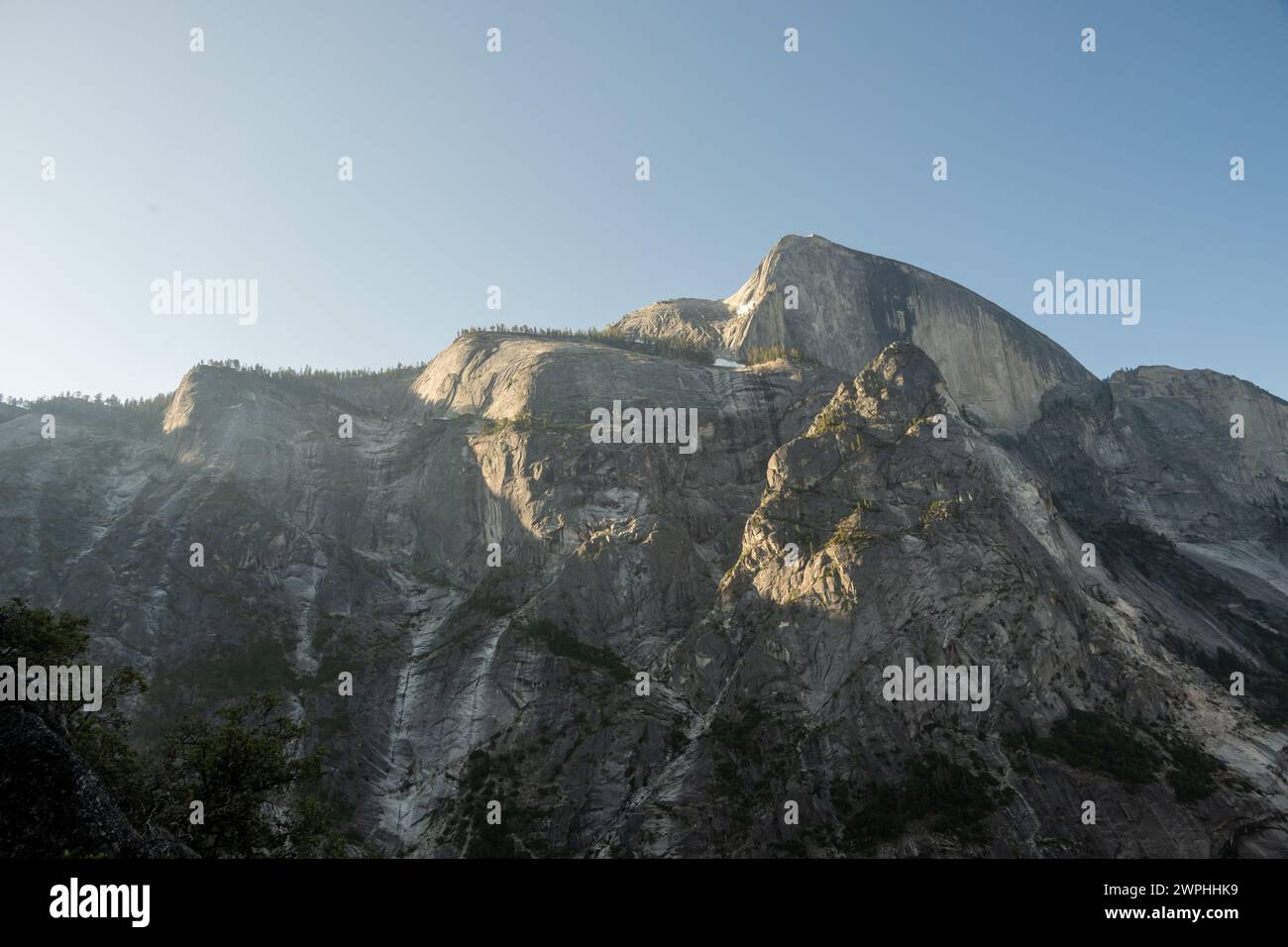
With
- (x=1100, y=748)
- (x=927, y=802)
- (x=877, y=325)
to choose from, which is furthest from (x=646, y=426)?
(x=877, y=325)

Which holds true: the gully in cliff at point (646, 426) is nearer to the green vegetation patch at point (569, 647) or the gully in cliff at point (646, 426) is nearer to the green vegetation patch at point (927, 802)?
the green vegetation patch at point (569, 647)

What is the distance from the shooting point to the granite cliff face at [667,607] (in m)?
73.8

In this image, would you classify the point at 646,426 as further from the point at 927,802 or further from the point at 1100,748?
the point at 1100,748

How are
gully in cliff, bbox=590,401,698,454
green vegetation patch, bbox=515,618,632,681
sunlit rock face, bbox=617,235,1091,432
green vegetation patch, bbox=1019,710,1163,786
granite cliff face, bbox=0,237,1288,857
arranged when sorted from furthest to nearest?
sunlit rock face, bbox=617,235,1091,432 < gully in cliff, bbox=590,401,698,454 < green vegetation patch, bbox=515,618,632,681 < granite cliff face, bbox=0,237,1288,857 < green vegetation patch, bbox=1019,710,1163,786

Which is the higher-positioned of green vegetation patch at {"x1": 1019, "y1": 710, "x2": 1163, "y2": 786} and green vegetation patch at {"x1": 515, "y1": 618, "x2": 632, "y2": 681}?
green vegetation patch at {"x1": 515, "y1": 618, "x2": 632, "y2": 681}

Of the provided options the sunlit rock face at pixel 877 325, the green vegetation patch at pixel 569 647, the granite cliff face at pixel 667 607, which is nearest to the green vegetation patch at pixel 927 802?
the granite cliff face at pixel 667 607

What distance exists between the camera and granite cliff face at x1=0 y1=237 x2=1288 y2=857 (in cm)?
7381

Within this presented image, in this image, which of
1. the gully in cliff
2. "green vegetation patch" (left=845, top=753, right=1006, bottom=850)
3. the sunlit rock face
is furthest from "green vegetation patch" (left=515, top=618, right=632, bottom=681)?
the sunlit rock face

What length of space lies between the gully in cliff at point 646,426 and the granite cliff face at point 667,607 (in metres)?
1.16

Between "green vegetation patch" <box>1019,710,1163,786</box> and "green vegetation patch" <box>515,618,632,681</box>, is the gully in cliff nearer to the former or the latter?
"green vegetation patch" <box>515,618,632,681</box>

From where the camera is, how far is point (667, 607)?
3760 inches

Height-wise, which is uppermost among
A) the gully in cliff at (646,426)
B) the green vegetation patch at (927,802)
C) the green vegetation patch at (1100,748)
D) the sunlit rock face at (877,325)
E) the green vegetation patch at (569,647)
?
the sunlit rock face at (877,325)

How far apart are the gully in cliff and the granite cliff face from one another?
3.81 ft
